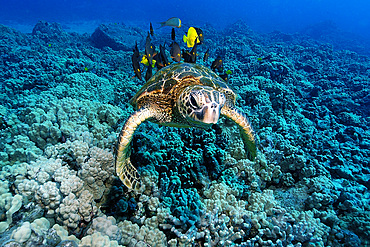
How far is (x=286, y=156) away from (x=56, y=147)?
12.2 feet

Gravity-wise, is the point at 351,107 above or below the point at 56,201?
above

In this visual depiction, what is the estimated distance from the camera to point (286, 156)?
A: 3.29 meters

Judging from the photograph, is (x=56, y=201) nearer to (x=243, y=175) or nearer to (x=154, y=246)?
(x=154, y=246)

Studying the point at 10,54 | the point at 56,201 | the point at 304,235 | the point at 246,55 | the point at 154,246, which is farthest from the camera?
the point at 246,55

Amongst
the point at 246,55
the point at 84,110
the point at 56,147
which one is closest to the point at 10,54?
the point at 84,110

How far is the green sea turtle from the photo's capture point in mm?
1743

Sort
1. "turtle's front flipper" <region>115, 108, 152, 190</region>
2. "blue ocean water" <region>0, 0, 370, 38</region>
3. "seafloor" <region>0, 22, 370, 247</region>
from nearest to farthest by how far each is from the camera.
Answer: "seafloor" <region>0, 22, 370, 247</region>, "turtle's front flipper" <region>115, 108, 152, 190</region>, "blue ocean water" <region>0, 0, 370, 38</region>

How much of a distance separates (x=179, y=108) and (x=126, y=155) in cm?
87

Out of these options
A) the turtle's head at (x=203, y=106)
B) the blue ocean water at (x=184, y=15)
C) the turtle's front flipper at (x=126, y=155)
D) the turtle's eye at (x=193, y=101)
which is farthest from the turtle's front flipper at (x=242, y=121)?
the blue ocean water at (x=184, y=15)

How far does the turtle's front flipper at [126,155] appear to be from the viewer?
2.03 m

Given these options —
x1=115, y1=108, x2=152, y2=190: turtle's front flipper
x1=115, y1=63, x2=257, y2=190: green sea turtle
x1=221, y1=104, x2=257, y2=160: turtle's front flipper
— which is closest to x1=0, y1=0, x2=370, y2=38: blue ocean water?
x1=115, y1=63, x2=257, y2=190: green sea turtle

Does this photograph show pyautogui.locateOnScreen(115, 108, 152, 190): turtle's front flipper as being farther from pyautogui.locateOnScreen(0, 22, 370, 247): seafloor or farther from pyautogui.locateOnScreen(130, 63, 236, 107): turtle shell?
pyautogui.locateOnScreen(130, 63, 236, 107): turtle shell

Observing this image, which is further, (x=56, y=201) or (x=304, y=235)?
(x=304, y=235)

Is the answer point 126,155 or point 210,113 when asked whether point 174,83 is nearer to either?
point 210,113
